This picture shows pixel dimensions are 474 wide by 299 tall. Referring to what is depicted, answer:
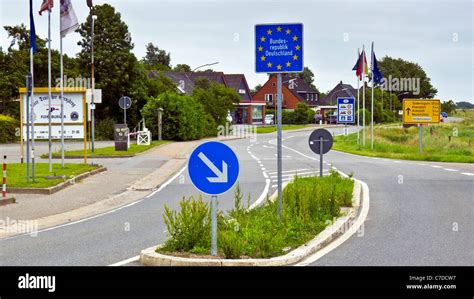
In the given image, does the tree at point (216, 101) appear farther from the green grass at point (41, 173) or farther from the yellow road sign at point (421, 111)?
the green grass at point (41, 173)

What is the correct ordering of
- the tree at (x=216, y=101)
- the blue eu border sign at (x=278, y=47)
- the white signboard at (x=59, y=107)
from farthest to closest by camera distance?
the tree at (x=216, y=101) < the white signboard at (x=59, y=107) < the blue eu border sign at (x=278, y=47)

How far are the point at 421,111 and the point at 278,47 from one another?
30.8m

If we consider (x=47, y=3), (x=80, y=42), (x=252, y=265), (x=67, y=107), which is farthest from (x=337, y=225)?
(x=80, y=42)

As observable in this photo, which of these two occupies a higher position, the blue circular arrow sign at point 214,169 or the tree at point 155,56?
the tree at point 155,56

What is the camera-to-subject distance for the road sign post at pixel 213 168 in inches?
337

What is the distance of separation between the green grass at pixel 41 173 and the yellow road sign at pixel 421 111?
20227 mm

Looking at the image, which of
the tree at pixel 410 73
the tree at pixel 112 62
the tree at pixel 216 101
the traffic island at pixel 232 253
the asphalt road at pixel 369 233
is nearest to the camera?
the traffic island at pixel 232 253

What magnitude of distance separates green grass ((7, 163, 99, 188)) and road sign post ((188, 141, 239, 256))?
38.5ft

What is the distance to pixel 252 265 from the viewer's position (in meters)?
8.68

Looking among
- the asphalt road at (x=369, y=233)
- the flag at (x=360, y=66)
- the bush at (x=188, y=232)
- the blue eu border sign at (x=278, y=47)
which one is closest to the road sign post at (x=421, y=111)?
the flag at (x=360, y=66)

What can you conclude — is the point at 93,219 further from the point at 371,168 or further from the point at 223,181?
the point at 371,168

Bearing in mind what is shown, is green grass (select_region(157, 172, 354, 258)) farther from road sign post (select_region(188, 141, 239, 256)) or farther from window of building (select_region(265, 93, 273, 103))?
window of building (select_region(265, 93, 273, 103))

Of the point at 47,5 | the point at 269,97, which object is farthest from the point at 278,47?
the point at 269,97

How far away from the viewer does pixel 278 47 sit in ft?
35.2
